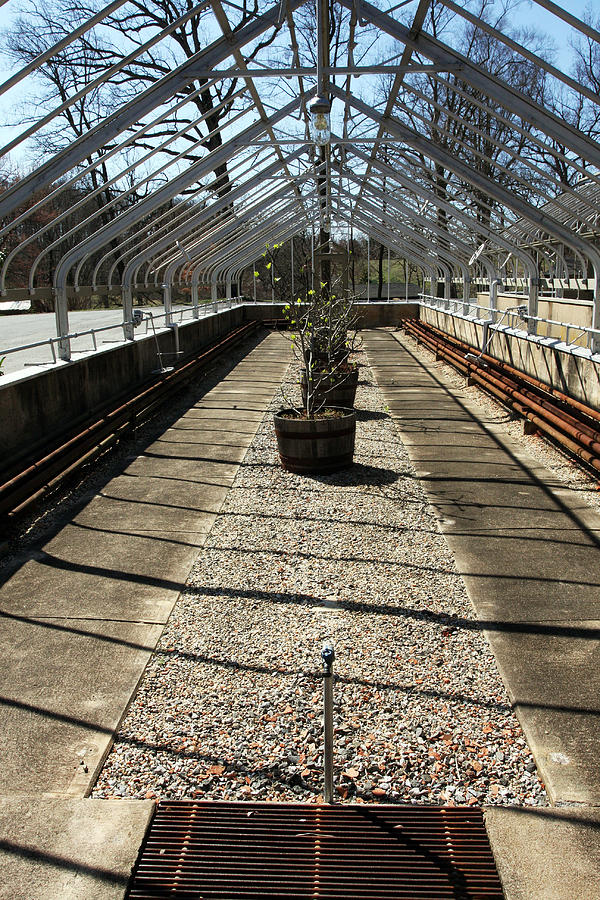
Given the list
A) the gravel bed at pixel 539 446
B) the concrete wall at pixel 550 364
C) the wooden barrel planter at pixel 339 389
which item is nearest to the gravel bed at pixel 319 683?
the gravel bed at pixel 539 446

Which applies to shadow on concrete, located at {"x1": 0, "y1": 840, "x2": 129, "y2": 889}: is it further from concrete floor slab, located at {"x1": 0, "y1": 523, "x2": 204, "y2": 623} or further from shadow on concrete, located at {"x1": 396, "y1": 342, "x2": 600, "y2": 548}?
shadow on concrete, located at {"x1": 396, "y1": 342, "x2": 600, "y2": 548}

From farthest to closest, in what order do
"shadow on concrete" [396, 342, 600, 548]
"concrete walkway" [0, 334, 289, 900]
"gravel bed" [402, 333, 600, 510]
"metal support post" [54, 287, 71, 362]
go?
1. "metal support post" [54, 287, 71, 362]
2. "gravel bed" [402, 333, 600, 510]
3. "shadow on concrete" [396, 342, 600, 548]
4. "concrete walkway" [0, 334, 289, 900]

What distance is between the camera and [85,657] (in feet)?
12.4

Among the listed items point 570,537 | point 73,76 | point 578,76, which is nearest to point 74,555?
point 570,537

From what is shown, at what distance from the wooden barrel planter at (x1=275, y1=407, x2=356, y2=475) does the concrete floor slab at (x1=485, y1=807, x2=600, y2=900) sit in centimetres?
452

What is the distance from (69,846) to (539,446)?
22.5 ft

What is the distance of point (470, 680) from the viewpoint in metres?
3.56

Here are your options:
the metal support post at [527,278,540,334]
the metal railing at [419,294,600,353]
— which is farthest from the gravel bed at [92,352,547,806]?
the metal support post at [527,278,540,334]

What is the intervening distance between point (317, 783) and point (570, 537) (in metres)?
3.18

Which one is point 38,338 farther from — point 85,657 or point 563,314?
point 85,657

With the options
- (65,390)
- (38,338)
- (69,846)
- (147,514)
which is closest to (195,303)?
(38,338)

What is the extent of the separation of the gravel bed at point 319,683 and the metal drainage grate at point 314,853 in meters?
0.11

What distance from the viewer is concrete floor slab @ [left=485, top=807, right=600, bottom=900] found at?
233 cm

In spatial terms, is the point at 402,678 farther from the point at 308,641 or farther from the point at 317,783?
the point at 317,783
